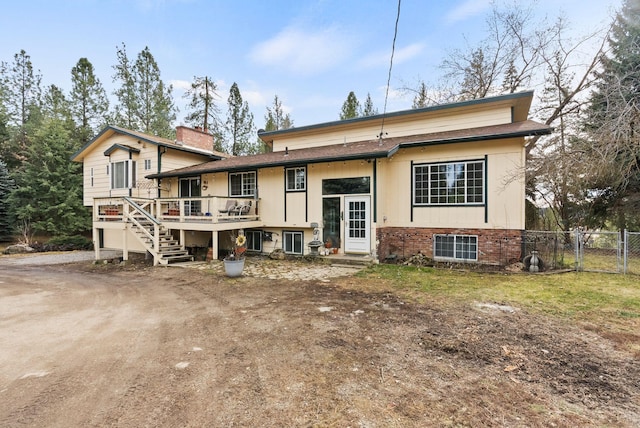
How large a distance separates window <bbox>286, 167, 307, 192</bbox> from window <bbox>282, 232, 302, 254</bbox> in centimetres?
183

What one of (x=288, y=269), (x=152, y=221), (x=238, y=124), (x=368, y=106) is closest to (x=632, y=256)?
(x=288, y=269)

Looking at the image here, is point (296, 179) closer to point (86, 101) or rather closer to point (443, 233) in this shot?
point (443, 233)

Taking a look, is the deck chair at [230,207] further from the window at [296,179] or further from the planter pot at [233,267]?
the planter pot at [233,267]

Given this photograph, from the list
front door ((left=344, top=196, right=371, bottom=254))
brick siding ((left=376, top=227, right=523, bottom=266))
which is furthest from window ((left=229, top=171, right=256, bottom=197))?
brick siding ((left=376, top=227, right=523, bottom=266))

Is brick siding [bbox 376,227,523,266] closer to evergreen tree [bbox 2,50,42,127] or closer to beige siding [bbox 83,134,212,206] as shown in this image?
beige siding [bbox 83,134,212,206]

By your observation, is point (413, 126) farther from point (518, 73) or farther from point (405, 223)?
point (518, 73)

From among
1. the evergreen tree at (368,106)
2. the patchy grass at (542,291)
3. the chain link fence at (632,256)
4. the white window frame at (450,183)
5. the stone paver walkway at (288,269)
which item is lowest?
the stone paver walkway at (288,269)

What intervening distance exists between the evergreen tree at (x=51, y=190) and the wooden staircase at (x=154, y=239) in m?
11.4

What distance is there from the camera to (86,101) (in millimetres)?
23719

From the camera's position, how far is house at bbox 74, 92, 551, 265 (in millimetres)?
9180

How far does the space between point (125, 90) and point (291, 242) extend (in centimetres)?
2183

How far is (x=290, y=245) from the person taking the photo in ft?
39.3

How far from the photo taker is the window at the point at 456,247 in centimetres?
956

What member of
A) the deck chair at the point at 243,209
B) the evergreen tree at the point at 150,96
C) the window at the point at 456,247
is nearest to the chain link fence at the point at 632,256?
the window at the point at 456,247
